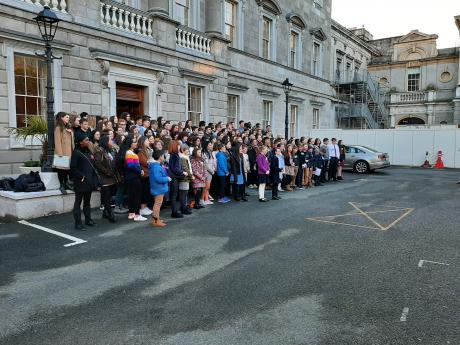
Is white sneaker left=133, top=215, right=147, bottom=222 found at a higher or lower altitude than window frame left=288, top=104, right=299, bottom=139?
lower

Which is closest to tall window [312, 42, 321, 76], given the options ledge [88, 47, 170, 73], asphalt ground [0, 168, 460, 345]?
ledge [88, 47, 170, 73]

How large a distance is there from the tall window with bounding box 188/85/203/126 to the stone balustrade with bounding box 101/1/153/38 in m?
3.24

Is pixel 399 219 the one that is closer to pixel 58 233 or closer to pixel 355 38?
pixel 58 233

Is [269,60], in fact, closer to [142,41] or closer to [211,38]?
[211,38]

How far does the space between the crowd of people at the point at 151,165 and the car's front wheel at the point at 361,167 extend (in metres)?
8.57

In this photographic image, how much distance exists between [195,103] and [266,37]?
8.87 meters

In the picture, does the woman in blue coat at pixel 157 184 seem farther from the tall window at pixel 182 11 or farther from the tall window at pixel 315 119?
the tall window at pixel 315 119

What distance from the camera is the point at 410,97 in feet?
148

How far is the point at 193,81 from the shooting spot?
16.6 meters

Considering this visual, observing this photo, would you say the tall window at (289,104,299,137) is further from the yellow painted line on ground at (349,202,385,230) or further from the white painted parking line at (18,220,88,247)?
the white painted parking line at (18,220,88,247)

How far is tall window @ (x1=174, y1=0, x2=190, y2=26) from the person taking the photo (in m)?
16.6

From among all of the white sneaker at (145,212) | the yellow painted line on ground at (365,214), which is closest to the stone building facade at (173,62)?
the white sneaker at (145,212)

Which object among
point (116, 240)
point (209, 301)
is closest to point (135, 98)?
point (116, 240)

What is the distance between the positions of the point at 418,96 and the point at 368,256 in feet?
147
